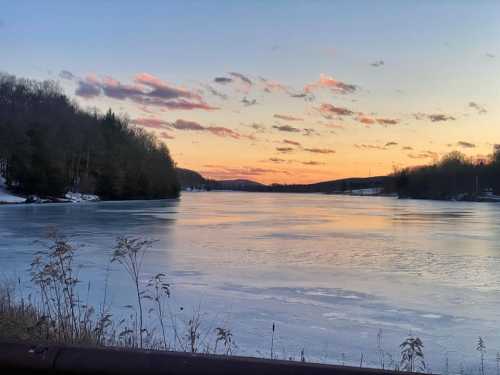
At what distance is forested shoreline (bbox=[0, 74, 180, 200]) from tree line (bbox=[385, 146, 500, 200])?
62.2 meters

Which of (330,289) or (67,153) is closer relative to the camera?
(330,289)

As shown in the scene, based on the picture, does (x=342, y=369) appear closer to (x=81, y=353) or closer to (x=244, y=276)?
(x=81, y=353)

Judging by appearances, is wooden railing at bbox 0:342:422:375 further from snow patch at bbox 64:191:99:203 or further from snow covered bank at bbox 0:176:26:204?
snow patch at bbox 64:191:99:203

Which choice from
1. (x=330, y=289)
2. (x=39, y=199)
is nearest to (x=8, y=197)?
(x=39, y=199)

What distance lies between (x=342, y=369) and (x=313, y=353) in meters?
3.08

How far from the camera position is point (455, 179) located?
112 m

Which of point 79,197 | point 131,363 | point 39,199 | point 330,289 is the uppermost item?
point 131,363

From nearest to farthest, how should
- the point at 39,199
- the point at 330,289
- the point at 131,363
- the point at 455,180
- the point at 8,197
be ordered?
the point at 131,363 < the point at 330,289 < the point at 8,197 < the point at 39,199 < the point at 455,180

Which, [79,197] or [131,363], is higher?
[131,363]

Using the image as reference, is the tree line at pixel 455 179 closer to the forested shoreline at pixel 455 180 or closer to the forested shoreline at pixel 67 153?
the forested shoreline at pixel 455 180

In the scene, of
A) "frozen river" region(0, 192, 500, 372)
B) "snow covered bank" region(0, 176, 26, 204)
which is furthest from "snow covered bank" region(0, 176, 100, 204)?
"frozen river" region(0, 192, 500, 372)

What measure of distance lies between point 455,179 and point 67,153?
3335 inches

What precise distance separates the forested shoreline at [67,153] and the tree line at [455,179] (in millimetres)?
62218

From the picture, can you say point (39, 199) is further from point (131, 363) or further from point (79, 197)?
point (131, 363)
